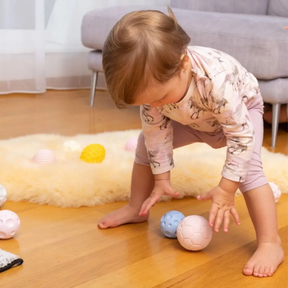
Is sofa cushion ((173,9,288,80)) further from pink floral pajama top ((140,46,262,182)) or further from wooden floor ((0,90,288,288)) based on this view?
pink floral pajama top ((140,46,262,182))

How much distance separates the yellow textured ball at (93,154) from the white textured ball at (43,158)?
99 mm

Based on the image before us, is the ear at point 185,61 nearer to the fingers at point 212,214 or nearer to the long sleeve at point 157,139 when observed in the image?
the long sleeve at point 157,139

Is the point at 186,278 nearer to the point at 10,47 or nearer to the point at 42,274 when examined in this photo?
the point at 42,274

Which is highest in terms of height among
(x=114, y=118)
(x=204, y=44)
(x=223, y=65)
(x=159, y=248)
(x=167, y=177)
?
(x=223, y=65)

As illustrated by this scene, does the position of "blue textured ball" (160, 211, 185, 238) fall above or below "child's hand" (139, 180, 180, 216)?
below

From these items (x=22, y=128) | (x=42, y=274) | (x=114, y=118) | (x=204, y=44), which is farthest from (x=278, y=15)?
(x=42, y=274)

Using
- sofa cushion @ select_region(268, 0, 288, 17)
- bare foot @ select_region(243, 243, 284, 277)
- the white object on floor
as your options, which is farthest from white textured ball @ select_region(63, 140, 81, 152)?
sofa cushion @ select_region(268, 0, 288, 17)

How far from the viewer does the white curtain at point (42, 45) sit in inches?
110

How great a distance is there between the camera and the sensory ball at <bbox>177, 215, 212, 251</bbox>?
112cm

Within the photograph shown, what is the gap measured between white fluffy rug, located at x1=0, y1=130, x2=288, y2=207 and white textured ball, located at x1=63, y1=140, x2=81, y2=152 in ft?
0.07

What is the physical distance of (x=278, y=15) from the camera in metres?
2.62

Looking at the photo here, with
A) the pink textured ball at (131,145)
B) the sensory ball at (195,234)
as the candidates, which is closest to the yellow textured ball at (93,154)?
the pink textured ball at (131,145)

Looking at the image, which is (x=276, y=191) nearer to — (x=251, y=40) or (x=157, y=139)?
(x=157, y=139)

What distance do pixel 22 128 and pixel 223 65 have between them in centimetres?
132
